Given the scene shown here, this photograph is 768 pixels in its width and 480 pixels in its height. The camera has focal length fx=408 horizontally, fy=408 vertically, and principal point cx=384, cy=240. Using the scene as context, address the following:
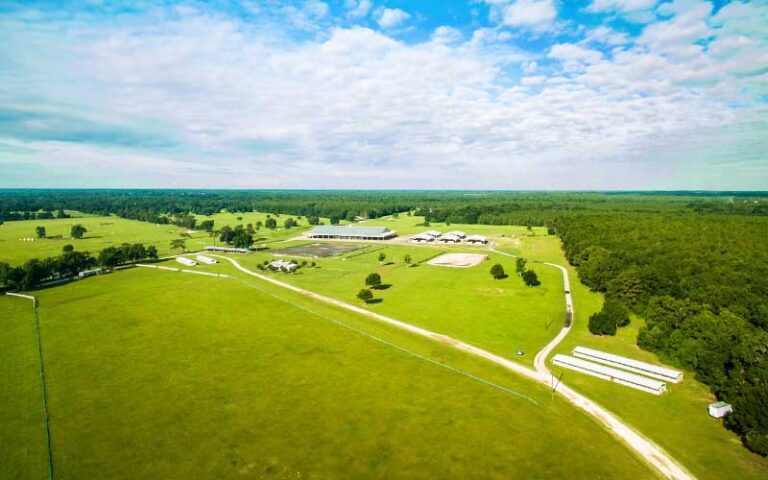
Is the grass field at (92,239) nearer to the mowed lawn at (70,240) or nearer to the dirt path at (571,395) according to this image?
the mowed lawn at (70,240)

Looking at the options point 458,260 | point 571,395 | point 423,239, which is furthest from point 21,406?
point 423,239

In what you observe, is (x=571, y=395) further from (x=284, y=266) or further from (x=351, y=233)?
(x=351, y=233)

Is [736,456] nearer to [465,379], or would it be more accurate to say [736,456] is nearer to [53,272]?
[465,379]

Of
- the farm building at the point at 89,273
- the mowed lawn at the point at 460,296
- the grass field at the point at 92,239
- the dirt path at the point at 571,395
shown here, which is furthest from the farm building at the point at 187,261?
the dirt path at the point at 571,395

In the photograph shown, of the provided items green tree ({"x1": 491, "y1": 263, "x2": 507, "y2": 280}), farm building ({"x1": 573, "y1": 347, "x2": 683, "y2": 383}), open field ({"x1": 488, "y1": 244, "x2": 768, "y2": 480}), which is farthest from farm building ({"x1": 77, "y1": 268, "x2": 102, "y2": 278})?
farm building ({"x1": 573, "y1": 347, "x2": 683, "y2": 383})

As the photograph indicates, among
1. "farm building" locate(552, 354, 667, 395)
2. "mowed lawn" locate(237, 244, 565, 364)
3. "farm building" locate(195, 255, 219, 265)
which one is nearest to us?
"farm building" locate(552, 354, 667, 395)

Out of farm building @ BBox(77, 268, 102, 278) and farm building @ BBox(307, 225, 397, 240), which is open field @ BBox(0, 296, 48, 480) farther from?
farm building @ BBox(307, 225, 397, 240)
